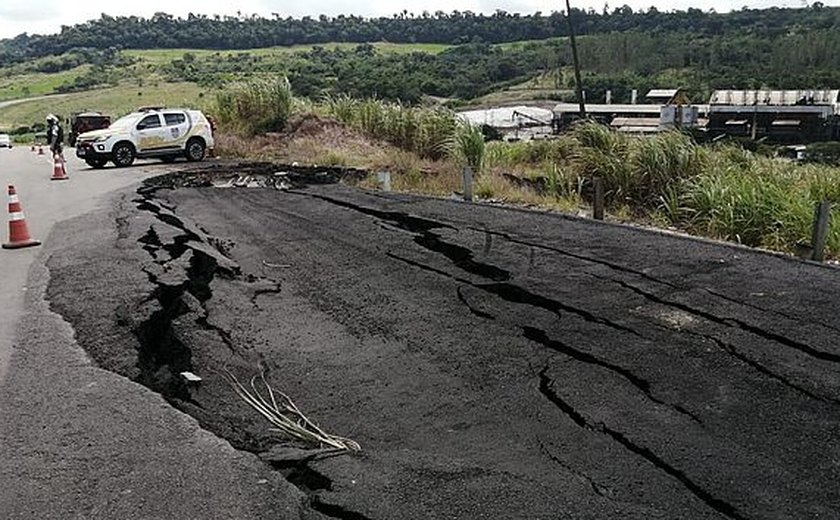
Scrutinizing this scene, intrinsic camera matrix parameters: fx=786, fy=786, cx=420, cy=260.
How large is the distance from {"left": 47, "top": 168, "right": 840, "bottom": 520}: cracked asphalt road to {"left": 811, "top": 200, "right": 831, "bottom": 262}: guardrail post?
60 cm

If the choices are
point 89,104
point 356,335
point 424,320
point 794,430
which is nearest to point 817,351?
point 794,430

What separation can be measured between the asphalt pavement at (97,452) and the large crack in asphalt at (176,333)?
149 millimetres

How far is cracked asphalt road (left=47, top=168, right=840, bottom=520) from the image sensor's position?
163 inches

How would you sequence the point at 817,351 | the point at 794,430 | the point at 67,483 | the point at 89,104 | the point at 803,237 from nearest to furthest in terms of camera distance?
1. the point at 67,483
2. the point at 794,430
3. the point at 817,351
4. the point at 803,237
5. the point at 89,104

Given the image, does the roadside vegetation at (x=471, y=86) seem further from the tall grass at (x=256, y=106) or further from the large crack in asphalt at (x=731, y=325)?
the large crack in asphalt at (x=731, y=325)

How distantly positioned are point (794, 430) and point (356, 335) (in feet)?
11.7

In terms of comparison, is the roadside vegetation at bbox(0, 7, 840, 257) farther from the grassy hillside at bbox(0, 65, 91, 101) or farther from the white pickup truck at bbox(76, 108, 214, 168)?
the white pickup truck at bbox(76, 108, 214, 168)

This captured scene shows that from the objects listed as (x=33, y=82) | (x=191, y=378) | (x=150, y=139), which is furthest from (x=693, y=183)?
(x=33, y=82)

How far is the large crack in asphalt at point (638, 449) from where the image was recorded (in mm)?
3869

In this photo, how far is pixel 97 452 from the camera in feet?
15.4

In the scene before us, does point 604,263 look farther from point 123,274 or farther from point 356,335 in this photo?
point 123,274

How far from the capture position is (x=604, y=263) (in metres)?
9.02

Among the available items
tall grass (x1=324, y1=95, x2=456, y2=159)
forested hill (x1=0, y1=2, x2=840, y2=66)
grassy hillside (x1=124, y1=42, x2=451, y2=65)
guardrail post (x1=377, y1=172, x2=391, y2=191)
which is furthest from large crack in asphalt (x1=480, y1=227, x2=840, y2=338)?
grassy hillside (x1=124, y1=42, x2=451, y2=65)

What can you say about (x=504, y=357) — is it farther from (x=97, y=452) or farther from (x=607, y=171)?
(x=607, y=171)
